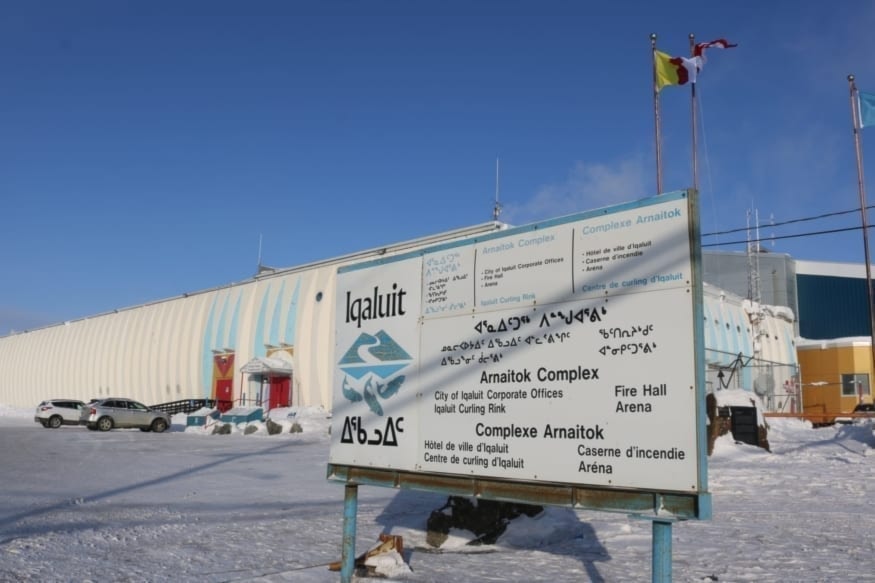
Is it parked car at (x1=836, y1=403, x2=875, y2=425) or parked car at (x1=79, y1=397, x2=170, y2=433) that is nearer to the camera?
parked car at (x1=79, y1=397, x2=170, y2=433)

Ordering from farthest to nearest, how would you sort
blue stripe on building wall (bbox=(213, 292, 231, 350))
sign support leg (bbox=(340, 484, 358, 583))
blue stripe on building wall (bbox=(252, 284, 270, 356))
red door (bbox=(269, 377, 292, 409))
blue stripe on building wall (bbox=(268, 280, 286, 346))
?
blue stripe on building wall (bbox=(213, 292, 231, 350)) < blue stripe on building wall (bbox=(252, 284, 270, 356)) < blue stripe on building wall (bbox=(268, 280, 286, 346)) < red door (bbox=(269, 377, 292, 409)) < sign support leg (bbox=(340, 484, 358, 583))

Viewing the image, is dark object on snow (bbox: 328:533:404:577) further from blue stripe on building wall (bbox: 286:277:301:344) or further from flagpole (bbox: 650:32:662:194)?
blue stripe on building wall (bbox: 286:277:301:344)

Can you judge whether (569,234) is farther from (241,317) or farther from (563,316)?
(241,317)

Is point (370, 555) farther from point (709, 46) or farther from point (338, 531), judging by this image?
point (709, 46)

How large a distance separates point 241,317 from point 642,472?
43.6 m

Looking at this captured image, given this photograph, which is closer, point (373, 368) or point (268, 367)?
point (373, 368)

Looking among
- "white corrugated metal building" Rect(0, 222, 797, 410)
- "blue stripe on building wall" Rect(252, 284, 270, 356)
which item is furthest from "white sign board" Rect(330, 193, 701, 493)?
"blue stripe on building wall" Rect(252, 284, 270, 356)

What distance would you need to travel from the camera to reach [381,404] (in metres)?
7.08

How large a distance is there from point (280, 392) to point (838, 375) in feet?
123

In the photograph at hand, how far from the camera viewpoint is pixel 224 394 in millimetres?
46312

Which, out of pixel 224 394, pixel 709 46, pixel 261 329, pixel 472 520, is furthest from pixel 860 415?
pixel 224 394

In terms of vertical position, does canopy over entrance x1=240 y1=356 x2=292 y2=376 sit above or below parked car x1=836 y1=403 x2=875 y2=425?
above

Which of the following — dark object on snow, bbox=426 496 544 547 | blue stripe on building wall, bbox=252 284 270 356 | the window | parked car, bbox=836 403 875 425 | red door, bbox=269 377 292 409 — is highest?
blue stripe on building wall, bbox=252 284 270 356

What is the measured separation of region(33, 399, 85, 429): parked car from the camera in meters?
36.5
